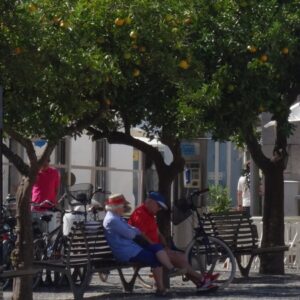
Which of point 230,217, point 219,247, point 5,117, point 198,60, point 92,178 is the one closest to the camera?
point 5,117

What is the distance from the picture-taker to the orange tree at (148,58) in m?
12.6

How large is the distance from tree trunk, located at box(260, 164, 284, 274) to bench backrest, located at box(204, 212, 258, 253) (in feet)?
1.05

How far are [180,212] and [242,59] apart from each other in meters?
2.50

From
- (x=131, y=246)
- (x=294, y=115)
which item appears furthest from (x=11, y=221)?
(x=294, y=115)

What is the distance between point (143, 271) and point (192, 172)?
5493mm

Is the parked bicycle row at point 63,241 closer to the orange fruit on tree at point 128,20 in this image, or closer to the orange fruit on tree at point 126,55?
the orange fruit on tree at point 126,55

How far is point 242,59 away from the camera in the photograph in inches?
572

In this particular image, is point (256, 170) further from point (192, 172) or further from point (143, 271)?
point (143, 271)

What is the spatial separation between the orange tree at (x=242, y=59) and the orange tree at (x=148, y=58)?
1.02 ft

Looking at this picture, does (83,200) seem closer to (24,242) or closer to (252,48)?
(24,242)

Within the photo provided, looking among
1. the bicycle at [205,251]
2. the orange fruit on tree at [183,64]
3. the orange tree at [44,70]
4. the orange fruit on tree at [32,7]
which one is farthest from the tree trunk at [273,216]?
the orange fruit on tree at [32,7]

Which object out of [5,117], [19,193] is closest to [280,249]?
[19,193]

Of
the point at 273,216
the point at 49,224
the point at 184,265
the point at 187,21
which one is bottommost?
the point at 184,265

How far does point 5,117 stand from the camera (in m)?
11.6
